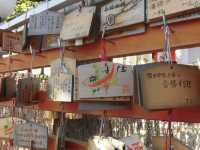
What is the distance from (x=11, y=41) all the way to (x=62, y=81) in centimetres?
57

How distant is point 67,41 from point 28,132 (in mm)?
333

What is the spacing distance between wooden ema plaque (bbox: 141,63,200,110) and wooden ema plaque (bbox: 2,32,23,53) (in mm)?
1019

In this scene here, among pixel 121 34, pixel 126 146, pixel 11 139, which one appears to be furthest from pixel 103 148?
pixel 11 139

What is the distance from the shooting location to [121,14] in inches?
43.5

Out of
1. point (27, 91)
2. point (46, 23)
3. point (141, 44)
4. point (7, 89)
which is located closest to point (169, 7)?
point (141, 44)

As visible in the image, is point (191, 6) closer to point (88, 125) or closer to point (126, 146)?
point (126, 146)

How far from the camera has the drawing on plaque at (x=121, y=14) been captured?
3.47 feet

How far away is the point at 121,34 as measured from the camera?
3.80 ft

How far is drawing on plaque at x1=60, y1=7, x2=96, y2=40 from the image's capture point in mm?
1183

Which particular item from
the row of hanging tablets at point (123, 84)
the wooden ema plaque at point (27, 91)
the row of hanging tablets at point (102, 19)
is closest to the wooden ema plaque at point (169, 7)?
the row of hanging tablets at point (102, 19)

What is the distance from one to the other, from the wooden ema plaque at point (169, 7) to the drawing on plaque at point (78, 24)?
9.2 inches

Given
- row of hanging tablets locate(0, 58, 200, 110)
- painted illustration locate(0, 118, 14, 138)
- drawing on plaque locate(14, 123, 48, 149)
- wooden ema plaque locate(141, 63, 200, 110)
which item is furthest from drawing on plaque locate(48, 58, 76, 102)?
wooden ema plaque locate(141, 63, 200, 110)

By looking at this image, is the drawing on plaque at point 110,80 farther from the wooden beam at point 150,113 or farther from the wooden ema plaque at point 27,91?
the wooden ema plaque at point 27,91

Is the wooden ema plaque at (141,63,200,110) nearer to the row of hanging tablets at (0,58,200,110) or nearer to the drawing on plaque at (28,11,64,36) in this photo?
the row of hanging tablets at (0,58,200,110)
